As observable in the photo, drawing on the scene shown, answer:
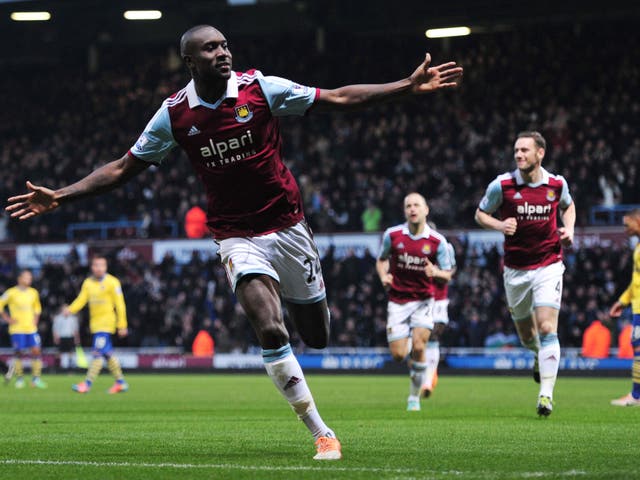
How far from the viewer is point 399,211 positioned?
33.1 m

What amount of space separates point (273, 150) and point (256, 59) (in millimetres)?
33683

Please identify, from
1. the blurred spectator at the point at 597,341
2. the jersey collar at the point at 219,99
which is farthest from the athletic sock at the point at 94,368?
the jersey collar at the point at 219,99

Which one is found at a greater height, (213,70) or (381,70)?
(381,70)

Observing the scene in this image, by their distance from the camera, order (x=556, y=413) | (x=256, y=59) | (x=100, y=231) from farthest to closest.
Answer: (x=256, y=59)
(x=100, y=231)
(x=556, y=413)

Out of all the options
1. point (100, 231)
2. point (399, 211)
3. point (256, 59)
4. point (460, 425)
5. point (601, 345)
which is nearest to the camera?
point (460, 425)

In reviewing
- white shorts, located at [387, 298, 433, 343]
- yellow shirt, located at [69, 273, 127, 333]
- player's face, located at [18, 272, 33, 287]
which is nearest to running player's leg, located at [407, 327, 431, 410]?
white shorts, located at [387, 298, 433, 343]

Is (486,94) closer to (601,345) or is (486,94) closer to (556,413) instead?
(601,345)

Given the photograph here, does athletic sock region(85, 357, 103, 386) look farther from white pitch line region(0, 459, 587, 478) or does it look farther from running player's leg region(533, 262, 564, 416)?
white pitch line region(0, 459, 587, 478)

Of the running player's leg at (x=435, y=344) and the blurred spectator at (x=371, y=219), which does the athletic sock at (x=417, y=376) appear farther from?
the blurred spectator at (x=371, y=219)

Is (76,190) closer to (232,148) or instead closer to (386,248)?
(232,148)

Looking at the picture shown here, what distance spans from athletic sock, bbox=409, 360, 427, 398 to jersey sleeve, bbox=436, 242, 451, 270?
146 cm

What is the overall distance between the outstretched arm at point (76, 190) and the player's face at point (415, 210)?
7.59 meters

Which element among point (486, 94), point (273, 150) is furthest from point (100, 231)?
Answer: point (273, 150)

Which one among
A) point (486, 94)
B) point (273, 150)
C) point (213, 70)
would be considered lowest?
point (273, 150)
